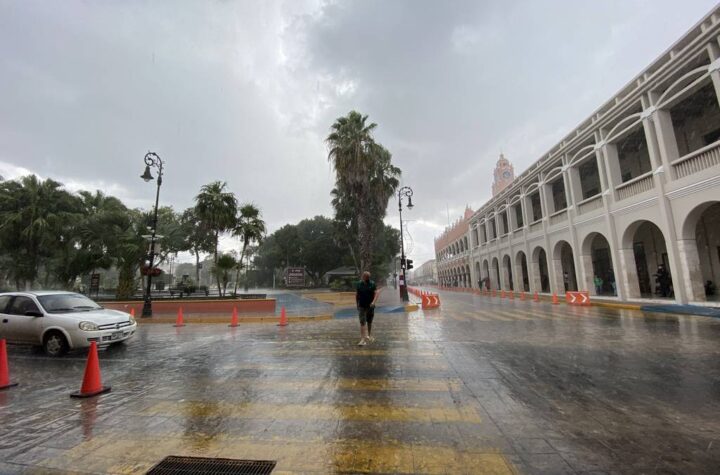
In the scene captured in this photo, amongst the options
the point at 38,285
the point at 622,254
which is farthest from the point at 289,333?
the point at 38,285

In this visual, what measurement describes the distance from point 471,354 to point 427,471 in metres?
4.67

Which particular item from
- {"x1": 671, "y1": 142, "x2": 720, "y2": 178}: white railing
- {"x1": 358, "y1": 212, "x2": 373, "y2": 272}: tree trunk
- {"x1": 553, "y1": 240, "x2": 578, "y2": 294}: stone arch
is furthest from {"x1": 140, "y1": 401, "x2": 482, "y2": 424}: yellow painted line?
{"x1": 553, "y1": 240, "x2": 578, "y2": 294}: stone arch

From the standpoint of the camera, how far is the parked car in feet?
25.5

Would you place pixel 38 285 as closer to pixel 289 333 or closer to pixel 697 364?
pixel 289 333

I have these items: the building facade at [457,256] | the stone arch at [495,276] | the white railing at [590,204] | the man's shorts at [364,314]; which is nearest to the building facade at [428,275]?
the building facade at [457,256]

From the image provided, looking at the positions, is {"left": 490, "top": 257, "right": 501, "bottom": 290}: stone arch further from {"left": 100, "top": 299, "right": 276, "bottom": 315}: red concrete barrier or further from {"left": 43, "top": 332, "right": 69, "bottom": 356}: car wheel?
{"left": 43, "top": 332, "right": 69, "bottom": 356}: car wheel

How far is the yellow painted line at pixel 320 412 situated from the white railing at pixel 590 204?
806 inches

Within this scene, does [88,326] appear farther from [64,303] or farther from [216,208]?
[216,208]

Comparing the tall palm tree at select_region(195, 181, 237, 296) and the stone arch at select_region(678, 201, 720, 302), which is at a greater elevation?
the tall palm tree at select_region(195, 181, 237, 296)

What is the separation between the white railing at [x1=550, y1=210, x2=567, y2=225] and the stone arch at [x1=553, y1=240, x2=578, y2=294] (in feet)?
5.14

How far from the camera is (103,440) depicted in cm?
347

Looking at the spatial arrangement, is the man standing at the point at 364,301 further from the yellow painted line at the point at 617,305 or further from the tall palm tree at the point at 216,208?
the tall palm tree at the point at 216,208

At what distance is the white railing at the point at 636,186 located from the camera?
1563cm

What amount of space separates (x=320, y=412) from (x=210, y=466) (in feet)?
4.74
